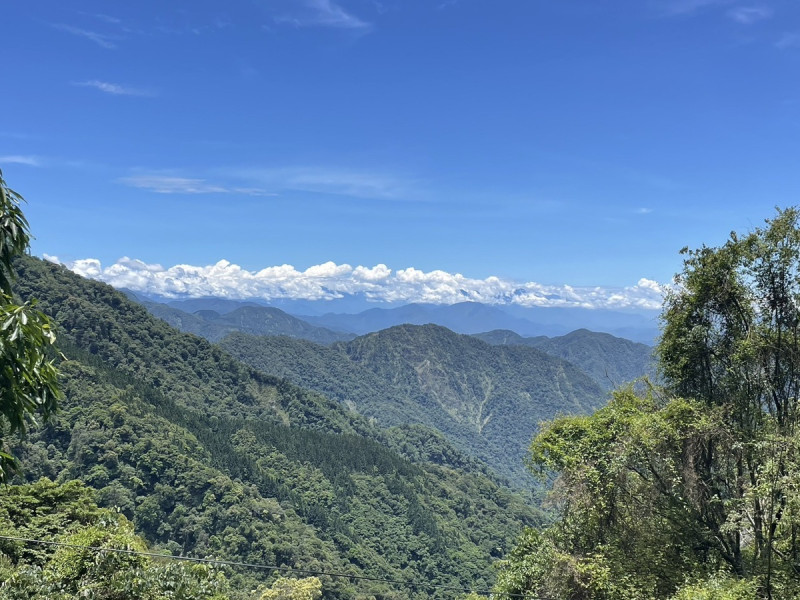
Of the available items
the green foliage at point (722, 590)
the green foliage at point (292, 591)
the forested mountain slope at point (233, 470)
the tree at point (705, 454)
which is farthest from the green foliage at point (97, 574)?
the forested mountain slope at point (233, 470)

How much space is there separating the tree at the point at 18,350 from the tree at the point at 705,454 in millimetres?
11078

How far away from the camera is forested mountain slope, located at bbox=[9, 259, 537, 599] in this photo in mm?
68688

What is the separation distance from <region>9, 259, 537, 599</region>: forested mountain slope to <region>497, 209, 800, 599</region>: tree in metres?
43.7

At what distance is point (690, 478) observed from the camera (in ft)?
39.5

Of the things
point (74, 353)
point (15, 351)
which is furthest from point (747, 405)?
point (74, 353)

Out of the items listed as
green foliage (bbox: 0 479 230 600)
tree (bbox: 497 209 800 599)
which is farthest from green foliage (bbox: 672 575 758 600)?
green foliage (bbox: 0 479 230 600)

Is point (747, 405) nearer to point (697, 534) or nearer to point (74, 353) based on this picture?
point (697, 534)

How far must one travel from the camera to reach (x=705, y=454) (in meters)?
12.4

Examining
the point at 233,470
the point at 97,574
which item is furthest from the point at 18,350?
the point at 233,470

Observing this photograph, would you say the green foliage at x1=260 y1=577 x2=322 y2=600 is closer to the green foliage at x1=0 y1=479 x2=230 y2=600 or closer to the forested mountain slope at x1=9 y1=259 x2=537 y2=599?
the forested mountain slope at x1=9 y1=259 x2=537 y2=599

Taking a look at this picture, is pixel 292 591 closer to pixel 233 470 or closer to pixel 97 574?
pixel 97 574

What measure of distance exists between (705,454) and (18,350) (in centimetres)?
1397

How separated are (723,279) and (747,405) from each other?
10.3ft

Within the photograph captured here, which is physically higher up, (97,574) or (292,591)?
(97,574)
